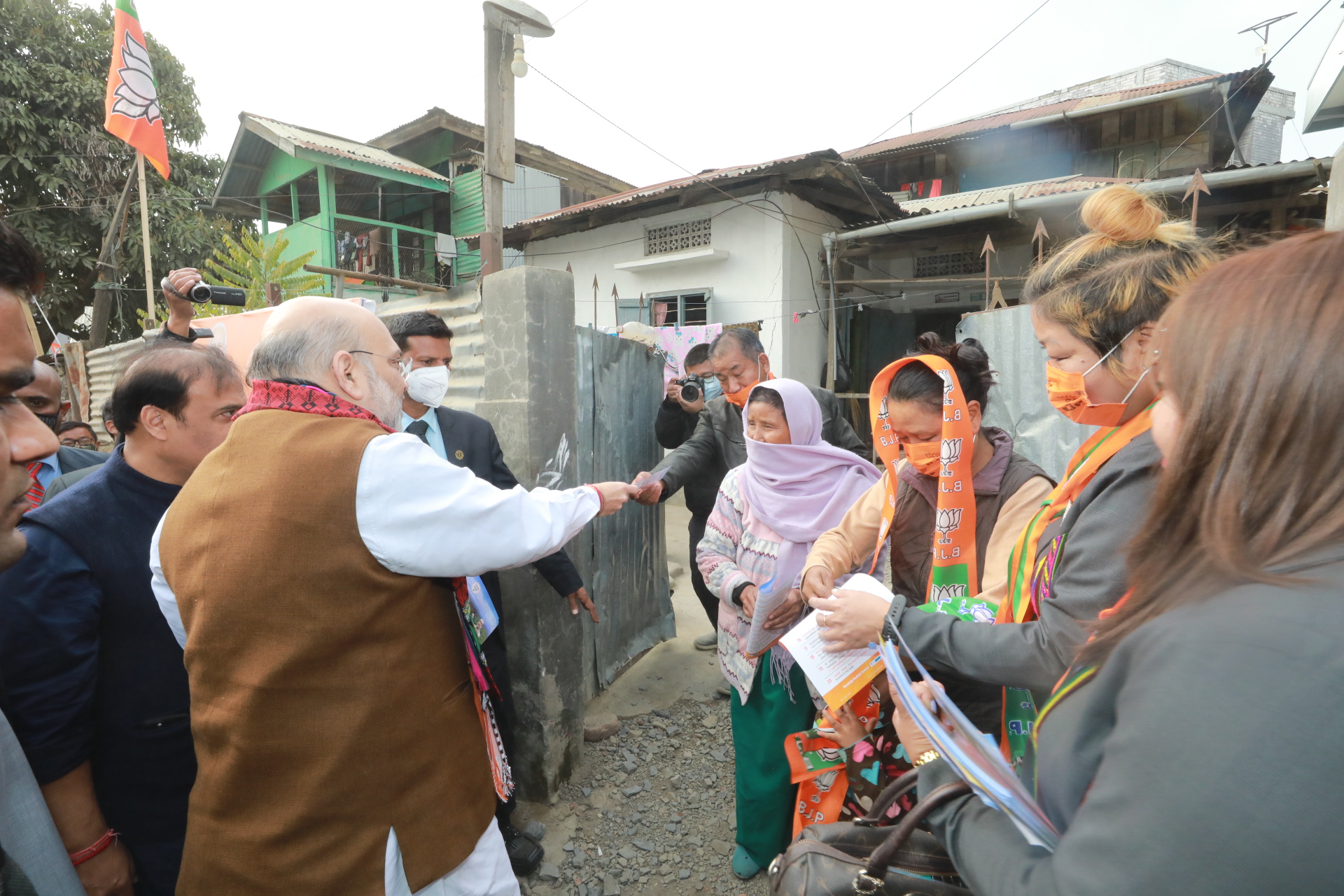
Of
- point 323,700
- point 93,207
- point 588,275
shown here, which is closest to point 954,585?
point 323,700

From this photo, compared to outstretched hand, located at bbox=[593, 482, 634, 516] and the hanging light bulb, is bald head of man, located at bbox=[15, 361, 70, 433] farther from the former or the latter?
the hanging light bulb

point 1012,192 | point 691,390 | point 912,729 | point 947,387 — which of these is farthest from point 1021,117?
point 912,729

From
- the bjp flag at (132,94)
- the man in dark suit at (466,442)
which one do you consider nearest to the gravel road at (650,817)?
the man in dark suit at (466,442)

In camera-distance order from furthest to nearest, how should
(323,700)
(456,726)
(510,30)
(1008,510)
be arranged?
(510,30) → (1008,510) → (456,726) → (323,700)

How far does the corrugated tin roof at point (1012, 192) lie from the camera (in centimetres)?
725

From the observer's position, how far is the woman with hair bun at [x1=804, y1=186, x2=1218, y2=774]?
110cm

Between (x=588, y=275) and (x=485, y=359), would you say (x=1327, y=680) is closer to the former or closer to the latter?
(x=485, y=359)

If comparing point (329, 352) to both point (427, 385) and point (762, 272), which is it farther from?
point (762, 272)

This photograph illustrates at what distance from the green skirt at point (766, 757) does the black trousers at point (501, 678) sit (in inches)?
35.1

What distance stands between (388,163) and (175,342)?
38.2 feet

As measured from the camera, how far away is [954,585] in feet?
5.63

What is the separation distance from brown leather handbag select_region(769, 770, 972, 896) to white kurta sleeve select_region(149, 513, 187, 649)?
4.53ft

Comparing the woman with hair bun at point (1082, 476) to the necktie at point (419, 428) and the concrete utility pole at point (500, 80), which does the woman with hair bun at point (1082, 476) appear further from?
the concrete utility pole at point (500, 80)

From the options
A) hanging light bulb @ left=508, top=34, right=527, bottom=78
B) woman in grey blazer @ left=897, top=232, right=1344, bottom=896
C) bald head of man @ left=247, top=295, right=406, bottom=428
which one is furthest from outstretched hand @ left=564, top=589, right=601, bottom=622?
hanging light bulb @ left=508, top=34, right=527, bottom=78
